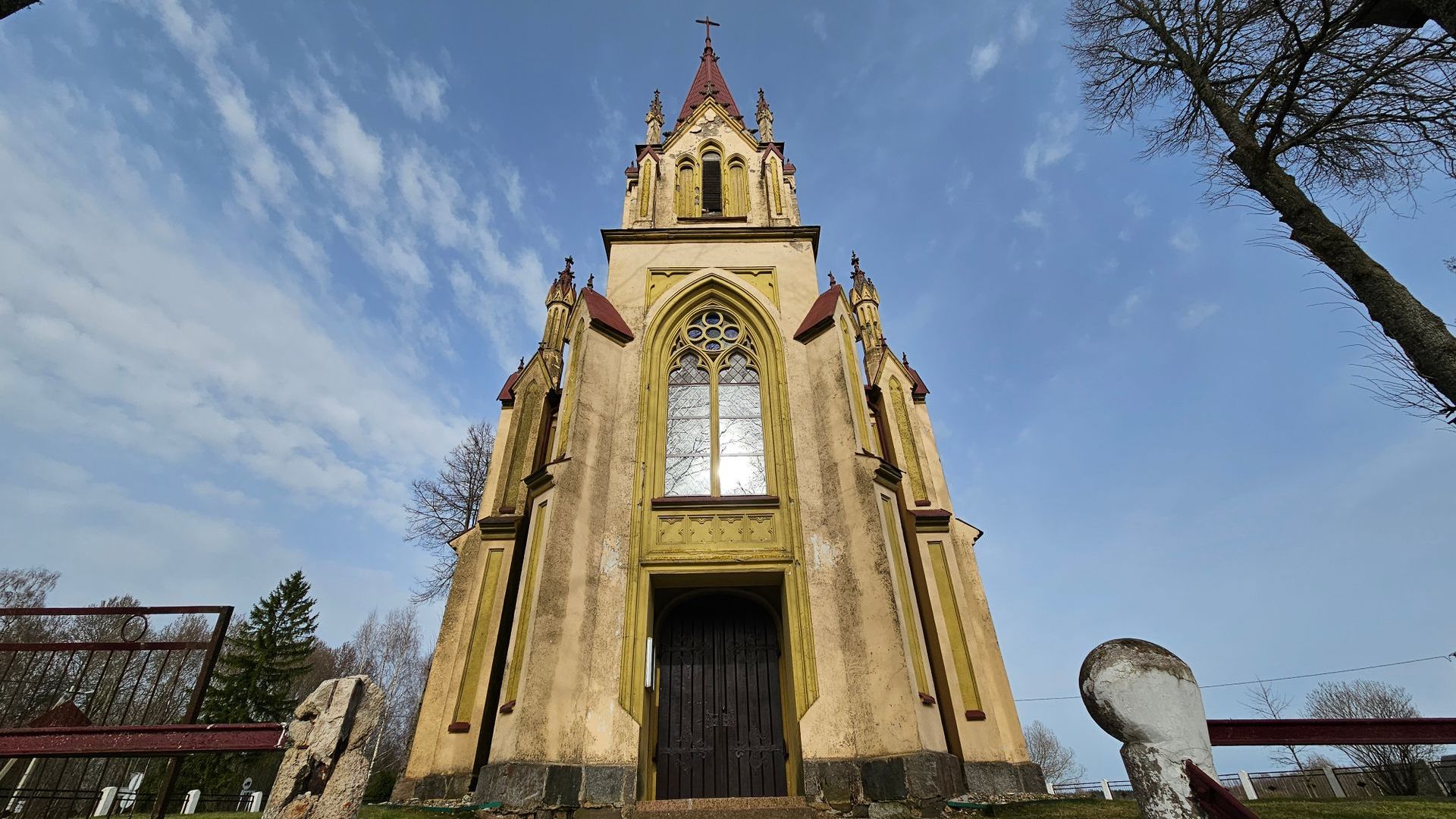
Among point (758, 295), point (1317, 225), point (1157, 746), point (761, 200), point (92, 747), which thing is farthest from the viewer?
point (761, 200)

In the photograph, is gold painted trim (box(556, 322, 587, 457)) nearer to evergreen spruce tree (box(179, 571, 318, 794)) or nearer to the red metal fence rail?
the red metal fence rail

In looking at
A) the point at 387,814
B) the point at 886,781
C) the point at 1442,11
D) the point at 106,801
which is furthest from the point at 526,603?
the point at 1442,11

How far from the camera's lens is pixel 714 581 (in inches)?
378

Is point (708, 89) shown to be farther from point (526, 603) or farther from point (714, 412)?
point (526, 603)

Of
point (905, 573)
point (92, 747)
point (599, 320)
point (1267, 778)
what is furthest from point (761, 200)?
point (1267, 778)

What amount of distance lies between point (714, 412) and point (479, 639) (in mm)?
5173

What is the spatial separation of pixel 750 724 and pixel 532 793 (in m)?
3.27

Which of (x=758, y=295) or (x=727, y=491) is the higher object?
(x=758, y=295)

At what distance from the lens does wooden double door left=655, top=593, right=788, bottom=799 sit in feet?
28.6

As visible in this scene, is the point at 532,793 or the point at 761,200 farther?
the point at 761,200

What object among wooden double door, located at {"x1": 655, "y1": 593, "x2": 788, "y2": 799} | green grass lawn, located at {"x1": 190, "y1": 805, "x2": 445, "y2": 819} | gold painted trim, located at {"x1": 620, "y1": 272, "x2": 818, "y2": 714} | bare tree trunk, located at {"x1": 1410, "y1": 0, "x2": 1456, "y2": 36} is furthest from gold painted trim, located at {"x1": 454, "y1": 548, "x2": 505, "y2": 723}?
bare tree trunk, located at {"x1": 1410, "y1": 0, "x2": 1456, "y2": 36}

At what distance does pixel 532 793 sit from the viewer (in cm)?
692

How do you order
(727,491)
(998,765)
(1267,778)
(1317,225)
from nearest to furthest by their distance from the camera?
(1317,225)
(998,765)
(727,491)
(1267,778)

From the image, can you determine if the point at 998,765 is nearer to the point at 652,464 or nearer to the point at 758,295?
the point at 652,464
